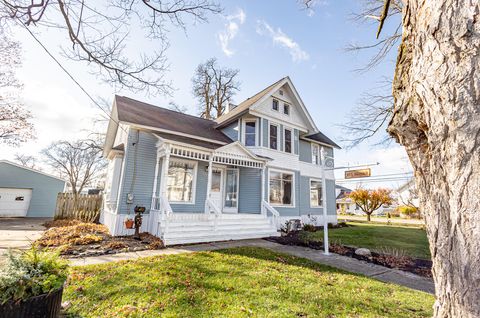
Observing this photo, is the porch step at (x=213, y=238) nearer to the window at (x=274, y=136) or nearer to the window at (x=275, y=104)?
the window at (x=274, y=136)

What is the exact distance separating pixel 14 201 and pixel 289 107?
798 inches

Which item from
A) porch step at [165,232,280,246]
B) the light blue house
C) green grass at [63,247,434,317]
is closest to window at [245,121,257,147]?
the light blue house

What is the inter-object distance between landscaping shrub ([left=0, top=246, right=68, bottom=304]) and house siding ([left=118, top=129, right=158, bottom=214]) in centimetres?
589

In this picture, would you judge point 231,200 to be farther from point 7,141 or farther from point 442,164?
point 7,141

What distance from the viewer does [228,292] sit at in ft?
11.9

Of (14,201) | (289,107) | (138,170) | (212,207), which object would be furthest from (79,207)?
(289,107)

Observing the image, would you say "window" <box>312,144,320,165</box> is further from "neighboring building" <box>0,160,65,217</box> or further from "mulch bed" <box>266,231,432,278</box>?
"neighboring building" <box>0,160,65,217</box>

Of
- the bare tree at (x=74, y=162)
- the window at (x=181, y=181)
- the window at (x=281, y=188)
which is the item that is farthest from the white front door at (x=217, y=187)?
the bare tree at (x=74, y=162)

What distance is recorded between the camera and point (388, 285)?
4.47 meters

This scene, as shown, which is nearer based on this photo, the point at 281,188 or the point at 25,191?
the point at 281,188

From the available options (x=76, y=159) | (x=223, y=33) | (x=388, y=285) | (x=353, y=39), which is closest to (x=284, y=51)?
(x=353, y=39)

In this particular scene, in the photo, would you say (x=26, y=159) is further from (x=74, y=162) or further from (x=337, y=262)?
(x=337, y=262)

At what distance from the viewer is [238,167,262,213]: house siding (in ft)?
36.3

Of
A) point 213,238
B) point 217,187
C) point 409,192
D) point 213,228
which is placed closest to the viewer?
point 213,238
